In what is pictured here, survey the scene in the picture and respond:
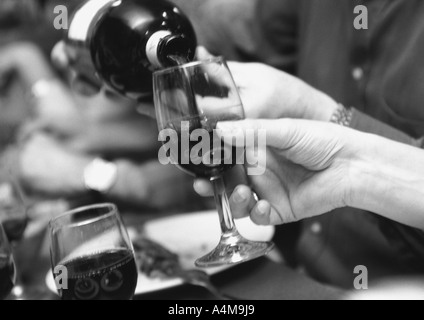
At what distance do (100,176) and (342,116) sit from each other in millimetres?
770

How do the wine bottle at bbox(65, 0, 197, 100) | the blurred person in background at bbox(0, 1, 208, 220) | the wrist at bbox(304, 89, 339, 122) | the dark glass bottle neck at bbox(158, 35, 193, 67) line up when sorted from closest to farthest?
the dark glass bottle neck at bbox(158, 35, 193, 67) < the wine bottle at bbox(65, 0, 197, 100) < the wrist at bbox(304, 89, 339, 122) < the blurred person in background at bbox(0, 1, 208, 220)

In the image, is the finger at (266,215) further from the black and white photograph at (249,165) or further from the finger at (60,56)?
the finger at (60,56)

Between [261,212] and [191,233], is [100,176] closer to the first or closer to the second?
[191,233]

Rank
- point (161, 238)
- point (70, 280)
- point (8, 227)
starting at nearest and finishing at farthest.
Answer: point (70, 280), point (8, 227), point (161, 238)

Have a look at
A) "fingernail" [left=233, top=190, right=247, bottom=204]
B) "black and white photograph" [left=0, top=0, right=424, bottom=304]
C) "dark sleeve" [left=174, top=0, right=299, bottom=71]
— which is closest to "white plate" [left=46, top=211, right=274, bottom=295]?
"black and white photograph" [left=0, top=0, right=424, bottom=304]

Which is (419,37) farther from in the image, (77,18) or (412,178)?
(77,18)

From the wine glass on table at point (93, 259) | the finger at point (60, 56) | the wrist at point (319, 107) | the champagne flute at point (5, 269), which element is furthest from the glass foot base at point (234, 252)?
the finger at point (60, 56)

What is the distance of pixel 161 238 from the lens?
1.06m

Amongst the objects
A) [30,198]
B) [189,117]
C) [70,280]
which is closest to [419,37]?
[189,117]

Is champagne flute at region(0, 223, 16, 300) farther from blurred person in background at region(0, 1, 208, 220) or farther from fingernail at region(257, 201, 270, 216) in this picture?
blurred person in background at region(0, 1, 208, 220)

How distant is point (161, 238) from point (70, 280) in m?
0.41

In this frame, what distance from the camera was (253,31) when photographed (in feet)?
4.89

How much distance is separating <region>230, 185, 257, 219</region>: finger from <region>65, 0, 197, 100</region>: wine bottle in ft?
0.71

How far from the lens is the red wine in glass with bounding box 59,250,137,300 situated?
0.66m
